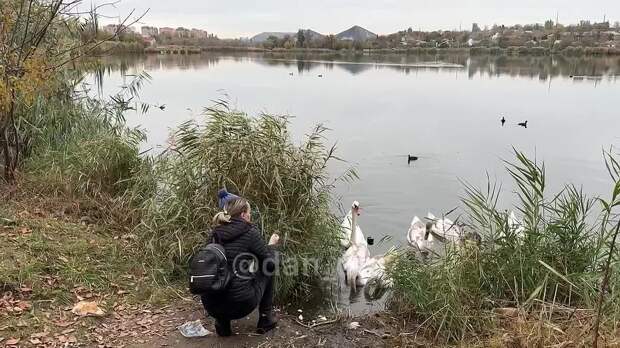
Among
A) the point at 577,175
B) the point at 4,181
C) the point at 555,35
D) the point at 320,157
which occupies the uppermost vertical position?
the point at 555,35

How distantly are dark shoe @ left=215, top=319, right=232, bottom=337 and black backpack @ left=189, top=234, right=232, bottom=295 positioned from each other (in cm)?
59

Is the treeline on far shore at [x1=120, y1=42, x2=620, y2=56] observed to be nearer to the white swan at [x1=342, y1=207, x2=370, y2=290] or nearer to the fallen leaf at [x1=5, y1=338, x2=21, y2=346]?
the white swan at [x1=342, y1=207, x2=370, y2=290]

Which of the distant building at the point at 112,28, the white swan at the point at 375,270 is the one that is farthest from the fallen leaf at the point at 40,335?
the distant building at the point at 112,28

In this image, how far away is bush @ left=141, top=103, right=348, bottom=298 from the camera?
17.5 ft

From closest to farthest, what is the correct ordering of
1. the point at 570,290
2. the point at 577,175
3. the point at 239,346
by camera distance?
the point at 239,346 < the point at 570,290 < the point at 577,175

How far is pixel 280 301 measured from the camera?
5.55 metres

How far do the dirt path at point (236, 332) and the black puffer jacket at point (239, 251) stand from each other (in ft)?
1.74

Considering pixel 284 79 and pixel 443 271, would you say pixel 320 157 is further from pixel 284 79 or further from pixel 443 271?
pixel 284 79

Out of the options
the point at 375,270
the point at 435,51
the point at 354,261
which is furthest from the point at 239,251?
the point at 435,51

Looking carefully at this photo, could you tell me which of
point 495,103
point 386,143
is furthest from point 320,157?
point 495,103

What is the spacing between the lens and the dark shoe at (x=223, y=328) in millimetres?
4227

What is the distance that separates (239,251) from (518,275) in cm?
257

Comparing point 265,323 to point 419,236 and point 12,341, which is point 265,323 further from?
point 419,236

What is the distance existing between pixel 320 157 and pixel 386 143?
11.4 metres
